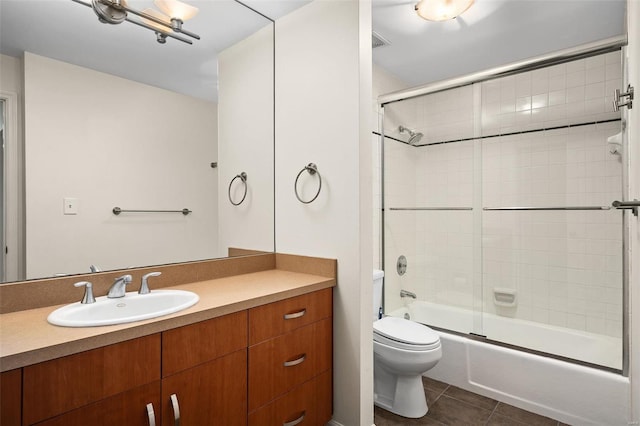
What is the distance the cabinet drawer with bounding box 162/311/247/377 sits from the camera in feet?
3.52

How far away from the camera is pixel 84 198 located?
54.1 inches

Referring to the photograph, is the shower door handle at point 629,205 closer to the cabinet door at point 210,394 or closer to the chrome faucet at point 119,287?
the cabinet door at point 210,394

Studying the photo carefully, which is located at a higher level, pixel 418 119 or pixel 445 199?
pixel 418 119

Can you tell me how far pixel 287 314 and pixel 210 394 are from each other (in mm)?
422

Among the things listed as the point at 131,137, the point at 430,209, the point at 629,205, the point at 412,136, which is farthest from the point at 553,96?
the point at 131,137

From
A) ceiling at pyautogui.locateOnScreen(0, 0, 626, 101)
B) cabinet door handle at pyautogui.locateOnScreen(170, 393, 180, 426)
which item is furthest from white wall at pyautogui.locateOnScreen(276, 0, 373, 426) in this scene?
cabinet door handle at pyautogui.locateOnScreen(170, 393, 180, 426)

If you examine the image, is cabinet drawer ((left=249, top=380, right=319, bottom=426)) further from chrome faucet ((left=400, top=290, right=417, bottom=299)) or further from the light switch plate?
chrome faucet ((left=400, top=290, right=417, bottom=299))

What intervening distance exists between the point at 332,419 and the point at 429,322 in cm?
126

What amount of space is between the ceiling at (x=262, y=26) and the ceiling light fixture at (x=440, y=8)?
0.38 ft

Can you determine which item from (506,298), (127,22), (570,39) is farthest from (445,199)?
(127,22)

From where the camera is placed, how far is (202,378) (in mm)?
1150

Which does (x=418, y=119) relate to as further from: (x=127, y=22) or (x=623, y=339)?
(x=127, y=22)

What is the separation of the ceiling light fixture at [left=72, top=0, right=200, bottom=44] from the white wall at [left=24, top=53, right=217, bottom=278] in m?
0.28

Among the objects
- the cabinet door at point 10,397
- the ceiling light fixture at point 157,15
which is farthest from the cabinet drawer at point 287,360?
the ceiling light fixture at point 157,15
